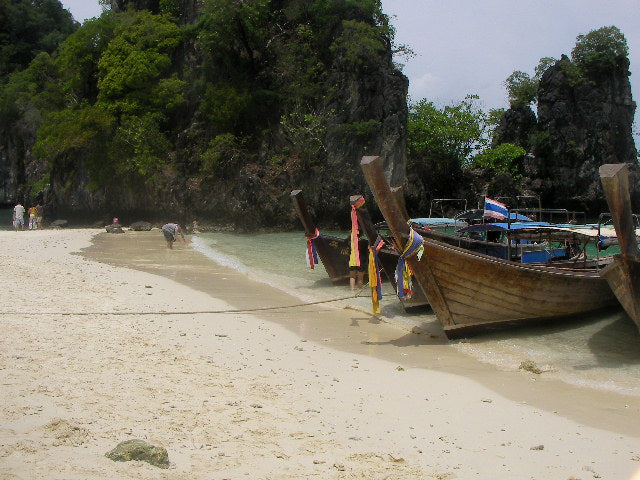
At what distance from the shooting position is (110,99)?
3375cm

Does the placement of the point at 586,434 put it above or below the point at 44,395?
below

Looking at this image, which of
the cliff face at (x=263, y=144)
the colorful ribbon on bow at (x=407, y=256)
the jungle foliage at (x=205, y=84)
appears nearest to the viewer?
the colorful ribbon on bow at (x=407, y=256)

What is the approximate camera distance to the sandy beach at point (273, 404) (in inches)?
159

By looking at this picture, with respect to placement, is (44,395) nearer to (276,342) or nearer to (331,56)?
(276,342)

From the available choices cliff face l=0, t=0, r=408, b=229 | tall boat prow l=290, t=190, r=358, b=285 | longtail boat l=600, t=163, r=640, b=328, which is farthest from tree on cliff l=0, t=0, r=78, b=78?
longtail boat l=600, t=163, r=640, b=328

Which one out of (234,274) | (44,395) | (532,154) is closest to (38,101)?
(234,274)

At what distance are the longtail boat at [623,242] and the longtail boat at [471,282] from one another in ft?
3.81

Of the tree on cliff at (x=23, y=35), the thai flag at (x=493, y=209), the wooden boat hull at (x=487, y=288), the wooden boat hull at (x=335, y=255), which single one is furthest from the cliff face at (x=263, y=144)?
the tree on cliff at (x=23, y=35)

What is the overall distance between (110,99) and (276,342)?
29.6 m

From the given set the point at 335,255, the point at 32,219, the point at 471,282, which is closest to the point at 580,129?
the point at 335,255

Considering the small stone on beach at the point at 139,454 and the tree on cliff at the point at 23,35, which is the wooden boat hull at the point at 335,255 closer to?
the small stone on beach at the point at 139,454

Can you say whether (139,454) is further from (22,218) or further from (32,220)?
(32,220)

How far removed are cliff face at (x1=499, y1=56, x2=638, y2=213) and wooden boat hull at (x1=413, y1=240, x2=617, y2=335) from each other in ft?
118

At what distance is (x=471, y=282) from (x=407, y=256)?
102cm
